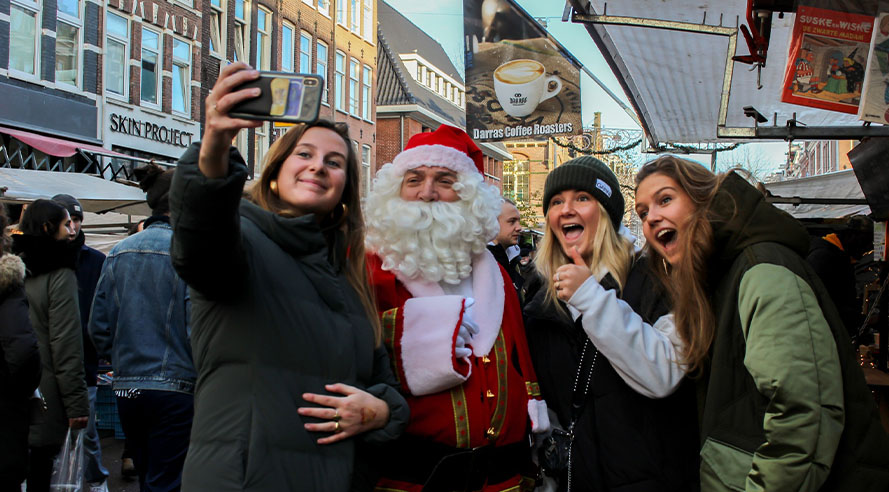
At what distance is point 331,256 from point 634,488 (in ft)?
4.05

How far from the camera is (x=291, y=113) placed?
1.43 metres

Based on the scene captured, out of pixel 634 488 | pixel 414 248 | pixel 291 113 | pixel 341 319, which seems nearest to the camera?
pixel 291 113

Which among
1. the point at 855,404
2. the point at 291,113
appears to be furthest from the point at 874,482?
the point at 291,113

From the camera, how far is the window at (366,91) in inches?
1226

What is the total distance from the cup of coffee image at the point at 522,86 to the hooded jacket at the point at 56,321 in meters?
3.46

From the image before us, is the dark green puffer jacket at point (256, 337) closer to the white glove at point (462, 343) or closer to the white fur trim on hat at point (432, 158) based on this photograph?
the white glove at point (462, 343)

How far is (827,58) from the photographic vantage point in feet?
14.1

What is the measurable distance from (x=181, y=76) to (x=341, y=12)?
11.6 m

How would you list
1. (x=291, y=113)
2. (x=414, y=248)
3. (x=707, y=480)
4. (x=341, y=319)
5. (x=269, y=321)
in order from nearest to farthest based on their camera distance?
(x=291, y=113) < (x=269, y=321) < (x=341, y=319) < (x=707, y=480) < (x=414, y=248)

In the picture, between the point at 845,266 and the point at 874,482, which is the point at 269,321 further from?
the point at 845,266

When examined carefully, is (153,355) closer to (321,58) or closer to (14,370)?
(14,370)

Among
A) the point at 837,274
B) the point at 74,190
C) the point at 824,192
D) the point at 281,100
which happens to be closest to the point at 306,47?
the point at 74,190

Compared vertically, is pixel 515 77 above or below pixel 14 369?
above

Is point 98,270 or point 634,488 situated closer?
point 634,488
